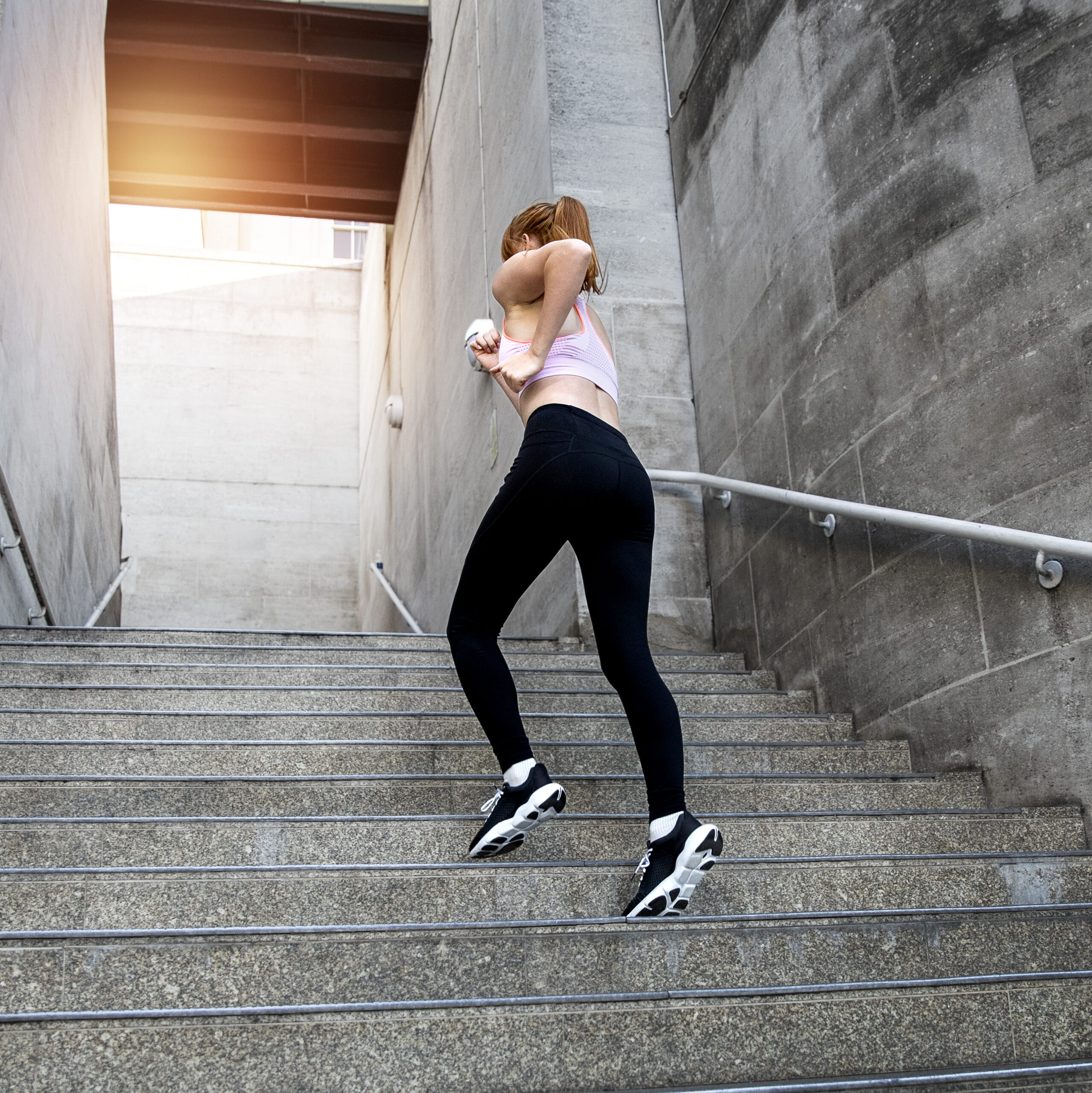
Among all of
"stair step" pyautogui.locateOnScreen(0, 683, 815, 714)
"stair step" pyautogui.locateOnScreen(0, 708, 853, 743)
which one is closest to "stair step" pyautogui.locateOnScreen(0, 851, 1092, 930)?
"stair step" pyautogui.locateOnScreen(0, 708, 853, 743)

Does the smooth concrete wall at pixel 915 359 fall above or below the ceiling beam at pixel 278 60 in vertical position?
below

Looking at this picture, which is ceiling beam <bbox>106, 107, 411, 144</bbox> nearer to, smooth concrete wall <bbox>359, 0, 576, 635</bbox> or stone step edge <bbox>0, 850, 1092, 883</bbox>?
smooth concrete wall <bbox>359, 0, 576, 635</bbox>

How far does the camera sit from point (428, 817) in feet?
7.97

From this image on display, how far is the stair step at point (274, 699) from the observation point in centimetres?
326

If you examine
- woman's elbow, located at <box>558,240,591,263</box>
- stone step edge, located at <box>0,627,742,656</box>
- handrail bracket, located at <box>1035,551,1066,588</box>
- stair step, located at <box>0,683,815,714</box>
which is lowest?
stair step, located at <box>0,683,815,714</box>

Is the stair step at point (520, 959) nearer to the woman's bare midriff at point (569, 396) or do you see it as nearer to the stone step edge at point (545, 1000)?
the stone step edge at point (545, 1000)

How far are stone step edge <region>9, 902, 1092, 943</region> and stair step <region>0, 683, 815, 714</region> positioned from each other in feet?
4.26

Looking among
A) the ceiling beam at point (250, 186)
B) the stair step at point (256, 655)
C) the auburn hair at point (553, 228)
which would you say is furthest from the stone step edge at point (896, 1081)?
the ceiling beam at point (250, 186)

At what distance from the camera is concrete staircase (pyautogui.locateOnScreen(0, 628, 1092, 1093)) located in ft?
5.53

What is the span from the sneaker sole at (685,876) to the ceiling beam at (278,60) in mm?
8572

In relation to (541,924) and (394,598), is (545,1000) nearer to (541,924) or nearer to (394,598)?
(541,924)

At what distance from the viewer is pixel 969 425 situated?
3098mm

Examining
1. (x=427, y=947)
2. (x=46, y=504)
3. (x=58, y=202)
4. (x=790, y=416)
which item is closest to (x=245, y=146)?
(x=58, y=202)

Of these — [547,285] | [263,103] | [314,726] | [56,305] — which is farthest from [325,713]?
[263,103]
